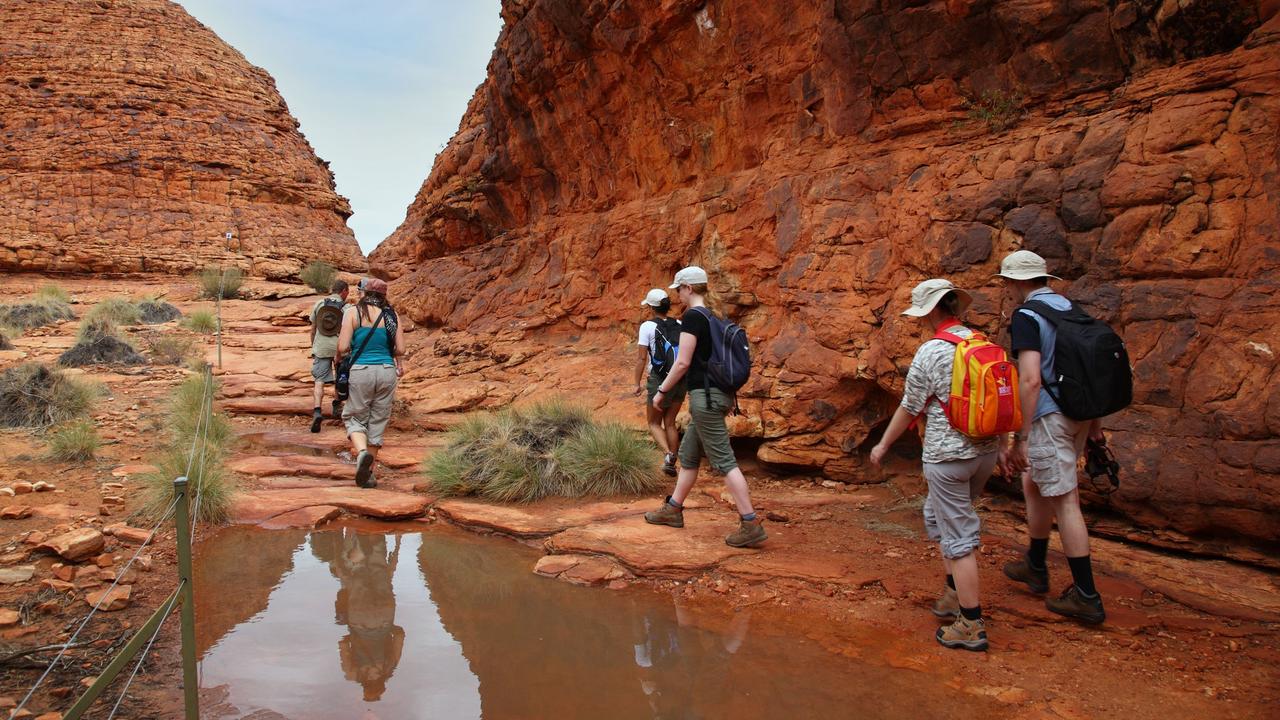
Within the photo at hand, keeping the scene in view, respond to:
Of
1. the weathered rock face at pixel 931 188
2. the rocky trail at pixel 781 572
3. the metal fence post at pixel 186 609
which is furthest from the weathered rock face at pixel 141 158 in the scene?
the metal fence post at pixel 186 609

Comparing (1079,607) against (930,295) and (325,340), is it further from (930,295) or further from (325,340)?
(325,340)

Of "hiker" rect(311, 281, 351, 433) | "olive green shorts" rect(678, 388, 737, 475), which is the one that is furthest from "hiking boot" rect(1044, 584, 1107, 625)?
"hiker" rect(311, 281, 351, 433)

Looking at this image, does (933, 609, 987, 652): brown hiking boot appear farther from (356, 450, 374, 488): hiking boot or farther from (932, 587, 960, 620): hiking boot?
(356, 450, 374, 488): hiking boot

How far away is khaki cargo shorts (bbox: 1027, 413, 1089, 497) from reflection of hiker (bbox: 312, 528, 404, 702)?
3.42 m

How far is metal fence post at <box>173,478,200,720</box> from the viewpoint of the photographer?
2236mm

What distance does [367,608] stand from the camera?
148 inches

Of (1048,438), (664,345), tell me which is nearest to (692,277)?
(664,345)

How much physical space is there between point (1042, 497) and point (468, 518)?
13.4ft

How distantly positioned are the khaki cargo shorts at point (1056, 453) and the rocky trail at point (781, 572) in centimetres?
72

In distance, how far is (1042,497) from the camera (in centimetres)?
372

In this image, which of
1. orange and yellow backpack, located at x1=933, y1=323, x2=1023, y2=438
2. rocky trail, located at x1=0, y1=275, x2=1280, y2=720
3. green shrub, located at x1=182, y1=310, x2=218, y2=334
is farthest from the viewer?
green shrub, located at x1=182, y1=310, x2=218, y2=334

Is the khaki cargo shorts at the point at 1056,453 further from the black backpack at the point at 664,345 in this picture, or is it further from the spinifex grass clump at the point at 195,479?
the spinifex grass clump at the point at 195,479

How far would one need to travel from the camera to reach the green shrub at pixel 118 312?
52.3ft

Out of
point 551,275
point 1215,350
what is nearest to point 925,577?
point 1215,350
